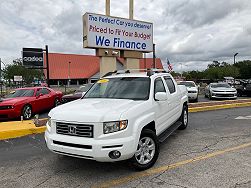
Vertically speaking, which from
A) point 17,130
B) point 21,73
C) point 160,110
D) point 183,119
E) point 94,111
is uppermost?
point 21,73

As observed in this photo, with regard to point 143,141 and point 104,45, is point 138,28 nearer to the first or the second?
point 104,45

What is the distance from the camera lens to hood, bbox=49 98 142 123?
418 cm

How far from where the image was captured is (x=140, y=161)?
4.66m

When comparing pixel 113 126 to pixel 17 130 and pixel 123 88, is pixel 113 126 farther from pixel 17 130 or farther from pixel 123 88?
pixel 17 130

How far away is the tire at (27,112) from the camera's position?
34.8 ft

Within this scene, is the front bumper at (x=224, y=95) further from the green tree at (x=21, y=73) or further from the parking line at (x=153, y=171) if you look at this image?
the green tree at (x=21, y=73)

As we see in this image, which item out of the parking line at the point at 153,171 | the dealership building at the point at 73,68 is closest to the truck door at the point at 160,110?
the parking line at the point at 153,171

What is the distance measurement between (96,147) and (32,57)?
2439 centimetres

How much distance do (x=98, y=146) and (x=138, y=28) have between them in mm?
12248

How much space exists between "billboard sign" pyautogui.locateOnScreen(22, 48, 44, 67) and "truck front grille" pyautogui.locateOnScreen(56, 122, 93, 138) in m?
23.3

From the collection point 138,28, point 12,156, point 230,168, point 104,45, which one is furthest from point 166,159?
point 138,28

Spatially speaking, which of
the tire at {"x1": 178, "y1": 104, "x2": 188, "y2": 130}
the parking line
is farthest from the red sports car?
the parking line

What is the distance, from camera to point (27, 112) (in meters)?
10.8

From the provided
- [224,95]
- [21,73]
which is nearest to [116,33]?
[224,95]
